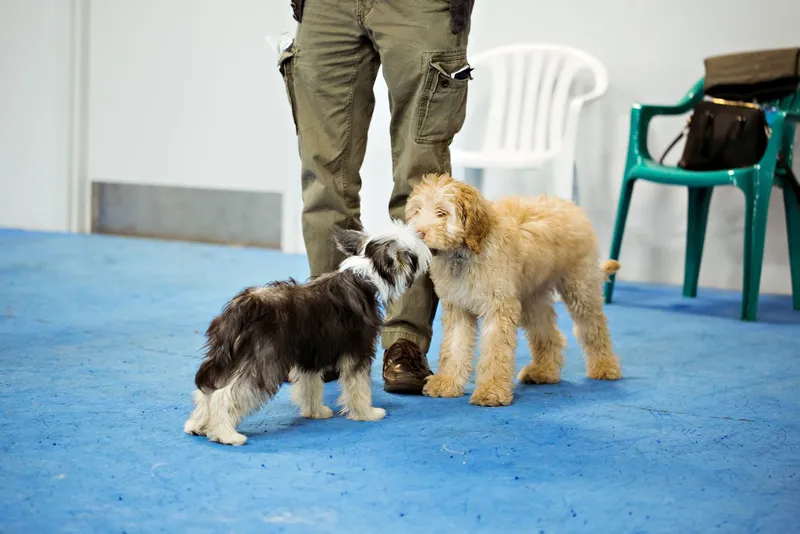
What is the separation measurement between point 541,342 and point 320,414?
0.90m

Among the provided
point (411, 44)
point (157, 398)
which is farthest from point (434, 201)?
point (157, 398)

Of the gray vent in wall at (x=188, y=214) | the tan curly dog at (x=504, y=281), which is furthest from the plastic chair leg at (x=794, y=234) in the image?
the gray vent in wall at (x=188, y=214)

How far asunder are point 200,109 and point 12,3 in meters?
1.85

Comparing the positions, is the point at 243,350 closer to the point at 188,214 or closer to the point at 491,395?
the point at 491,395

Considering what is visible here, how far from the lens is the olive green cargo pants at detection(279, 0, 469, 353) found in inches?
110

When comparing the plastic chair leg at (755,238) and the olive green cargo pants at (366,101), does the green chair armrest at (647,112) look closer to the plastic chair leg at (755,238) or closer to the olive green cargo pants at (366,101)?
the plastic chair leg at (755,238)

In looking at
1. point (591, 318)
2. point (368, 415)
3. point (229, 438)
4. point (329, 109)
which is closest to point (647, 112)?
point (591, 318)

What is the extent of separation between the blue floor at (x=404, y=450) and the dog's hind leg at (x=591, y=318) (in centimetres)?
8

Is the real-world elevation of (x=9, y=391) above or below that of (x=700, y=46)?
below

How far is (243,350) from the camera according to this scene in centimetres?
222

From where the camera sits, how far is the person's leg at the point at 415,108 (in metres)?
2.79

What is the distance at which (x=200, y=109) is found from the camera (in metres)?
6.63

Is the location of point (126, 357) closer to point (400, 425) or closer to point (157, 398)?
point (157, 398)

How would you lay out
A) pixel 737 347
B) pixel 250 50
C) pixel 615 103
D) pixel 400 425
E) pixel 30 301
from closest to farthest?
1. pixel 400 425
2. pixel 737 347
3. pixel 30 301
4. pixel 615 103
5. pixel 250 50
